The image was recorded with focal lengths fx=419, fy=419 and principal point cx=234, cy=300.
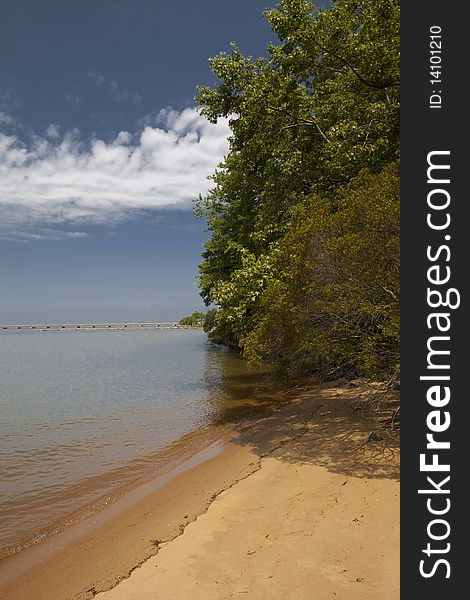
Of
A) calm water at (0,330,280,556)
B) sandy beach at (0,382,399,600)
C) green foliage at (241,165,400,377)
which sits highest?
green foliage at (241,165,400,377)

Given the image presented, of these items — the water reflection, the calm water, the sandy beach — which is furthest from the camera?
the water reflection

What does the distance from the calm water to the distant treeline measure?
15.4 feet

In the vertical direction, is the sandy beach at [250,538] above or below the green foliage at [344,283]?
below

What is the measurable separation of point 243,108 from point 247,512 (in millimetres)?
11812

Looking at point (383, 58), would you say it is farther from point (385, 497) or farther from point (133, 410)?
point (133, 410)

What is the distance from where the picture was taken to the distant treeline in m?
8.33

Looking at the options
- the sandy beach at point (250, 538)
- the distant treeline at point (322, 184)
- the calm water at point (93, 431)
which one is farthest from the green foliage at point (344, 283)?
the calm water at point (93, 431)

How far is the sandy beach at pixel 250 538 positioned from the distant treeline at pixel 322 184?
226 cm

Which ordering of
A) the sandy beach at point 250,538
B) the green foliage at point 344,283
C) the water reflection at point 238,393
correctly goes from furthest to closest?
1. the water reflection at point 238,393
2. the green foliage at point 344,283
3. the sandy beach at point 250,538

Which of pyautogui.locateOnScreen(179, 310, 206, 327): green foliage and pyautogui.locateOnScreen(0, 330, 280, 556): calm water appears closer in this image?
pyautogui.locateOnScreen(0, 330, 280, 556): calm water

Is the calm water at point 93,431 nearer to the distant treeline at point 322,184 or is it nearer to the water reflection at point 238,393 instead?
the water reflection at point 238,393

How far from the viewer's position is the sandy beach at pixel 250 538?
5188mm

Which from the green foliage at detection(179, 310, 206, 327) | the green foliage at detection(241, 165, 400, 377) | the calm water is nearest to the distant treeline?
the green foliage at detection(241, 165, 400, 377)

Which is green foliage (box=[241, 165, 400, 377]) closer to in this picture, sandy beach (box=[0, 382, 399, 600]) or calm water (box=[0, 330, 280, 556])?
sandy beach (box=[0, 382, 399, 600])
